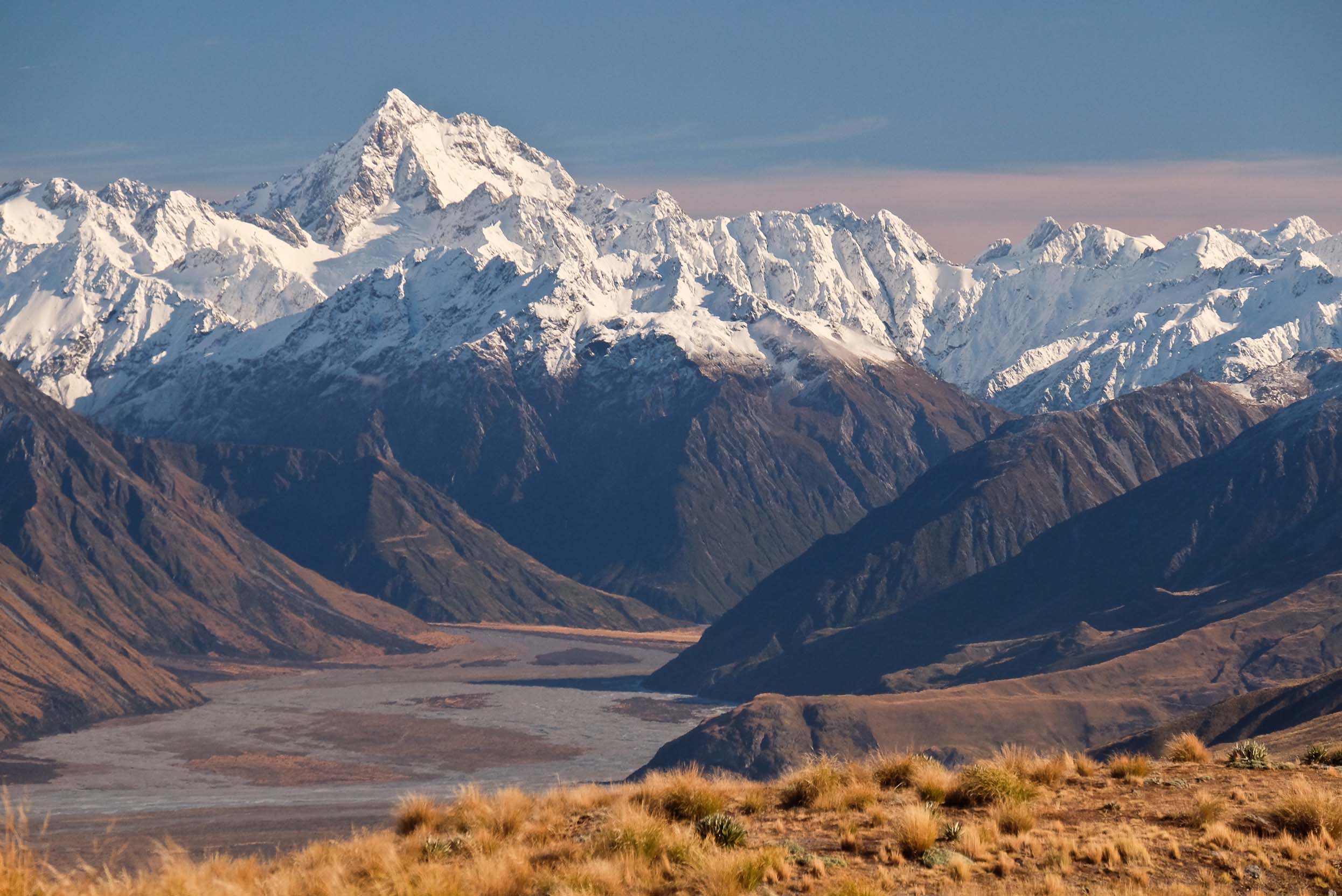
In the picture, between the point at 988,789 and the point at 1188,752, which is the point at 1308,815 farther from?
the point at 1188,752

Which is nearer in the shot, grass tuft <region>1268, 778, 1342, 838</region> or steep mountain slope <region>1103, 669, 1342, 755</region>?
grass tuft <region>1268, 778, 1342, 838</region>

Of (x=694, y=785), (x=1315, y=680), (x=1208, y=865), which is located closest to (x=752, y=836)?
(x=694, y=785)

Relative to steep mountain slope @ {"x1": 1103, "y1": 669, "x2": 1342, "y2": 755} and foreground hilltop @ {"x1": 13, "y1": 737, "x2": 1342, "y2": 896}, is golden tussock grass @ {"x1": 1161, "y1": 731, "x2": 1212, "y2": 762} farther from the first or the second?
steep mountain slope @ {"x1": 1103, "y1": 669, "x2": 1342, "y2": 755}

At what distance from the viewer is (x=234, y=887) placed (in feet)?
91.5

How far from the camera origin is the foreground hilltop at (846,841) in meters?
29.7

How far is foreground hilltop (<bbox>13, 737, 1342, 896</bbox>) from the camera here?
29656 millimetres

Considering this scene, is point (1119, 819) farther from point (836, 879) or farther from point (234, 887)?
point (234, 887)

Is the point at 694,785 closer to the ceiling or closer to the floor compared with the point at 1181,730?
closer to the ceiling

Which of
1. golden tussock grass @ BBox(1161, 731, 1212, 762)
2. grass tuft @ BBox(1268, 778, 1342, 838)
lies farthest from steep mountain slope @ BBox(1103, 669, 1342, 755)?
grass tuft @ BBox(1268, 778, 1342, 838)

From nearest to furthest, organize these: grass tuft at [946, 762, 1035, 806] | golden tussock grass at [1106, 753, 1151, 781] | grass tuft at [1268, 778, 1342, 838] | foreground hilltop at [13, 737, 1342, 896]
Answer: foreground hilltop at [13, 737, 1342, 896] → grass tuft at [1268, 778, 1342, 838] → grass tuft at [946, 762, 1035, 806] → golden tussock grass at [1106, 753, 1151, 781]

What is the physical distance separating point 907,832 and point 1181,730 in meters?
112

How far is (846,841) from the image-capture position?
111 ft

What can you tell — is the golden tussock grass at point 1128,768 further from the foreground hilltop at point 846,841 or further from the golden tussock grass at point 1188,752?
the golden tussock grass at point 1188,752

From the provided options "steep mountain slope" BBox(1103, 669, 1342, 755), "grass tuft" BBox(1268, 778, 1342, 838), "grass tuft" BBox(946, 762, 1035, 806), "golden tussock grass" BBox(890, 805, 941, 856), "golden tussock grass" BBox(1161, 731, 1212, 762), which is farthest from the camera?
"steep mountain slope" BBox(1103, 669, 1342, 755)
